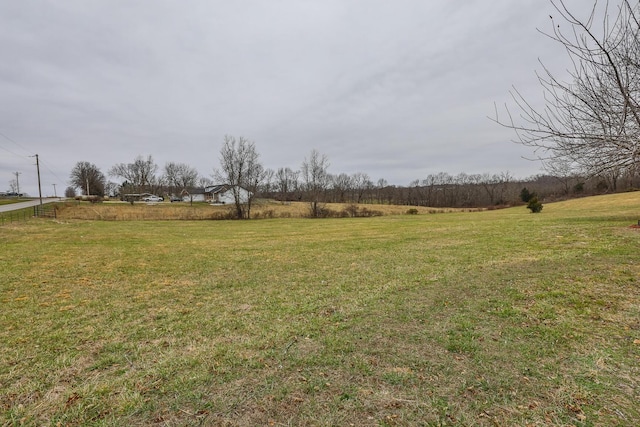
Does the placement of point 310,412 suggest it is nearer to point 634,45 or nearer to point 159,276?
point 634,45

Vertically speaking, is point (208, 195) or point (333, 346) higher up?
point (208, 195)

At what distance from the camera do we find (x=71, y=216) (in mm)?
34938

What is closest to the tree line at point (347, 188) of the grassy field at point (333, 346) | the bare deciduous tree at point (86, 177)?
the bare deciduous tree at point (86, 177)

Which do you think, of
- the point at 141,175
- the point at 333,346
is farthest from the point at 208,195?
the point at 333,346

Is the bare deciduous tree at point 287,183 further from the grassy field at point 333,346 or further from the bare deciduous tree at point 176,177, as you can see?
the grassy field at point 333,346

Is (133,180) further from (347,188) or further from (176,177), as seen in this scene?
(347,188)

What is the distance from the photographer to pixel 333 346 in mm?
3734

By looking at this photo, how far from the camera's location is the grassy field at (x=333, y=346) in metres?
2.56

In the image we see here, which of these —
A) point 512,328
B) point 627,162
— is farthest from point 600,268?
point 512,328

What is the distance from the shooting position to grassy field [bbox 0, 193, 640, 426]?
101 inches

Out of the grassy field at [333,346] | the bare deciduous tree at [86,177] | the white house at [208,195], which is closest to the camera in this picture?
the grassy field at [333,346]

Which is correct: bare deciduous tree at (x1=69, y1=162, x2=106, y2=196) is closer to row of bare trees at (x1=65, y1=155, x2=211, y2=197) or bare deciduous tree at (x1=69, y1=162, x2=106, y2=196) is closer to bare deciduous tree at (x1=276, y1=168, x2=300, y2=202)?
row of bare trees at (x1=65, y1=155, x2=211, y2=197)

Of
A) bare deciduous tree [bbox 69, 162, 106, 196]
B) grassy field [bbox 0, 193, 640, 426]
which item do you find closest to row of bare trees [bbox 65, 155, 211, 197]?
bare deciduous tree [bbox 69, 162, 106, 196]

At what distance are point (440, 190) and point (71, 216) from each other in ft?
277
